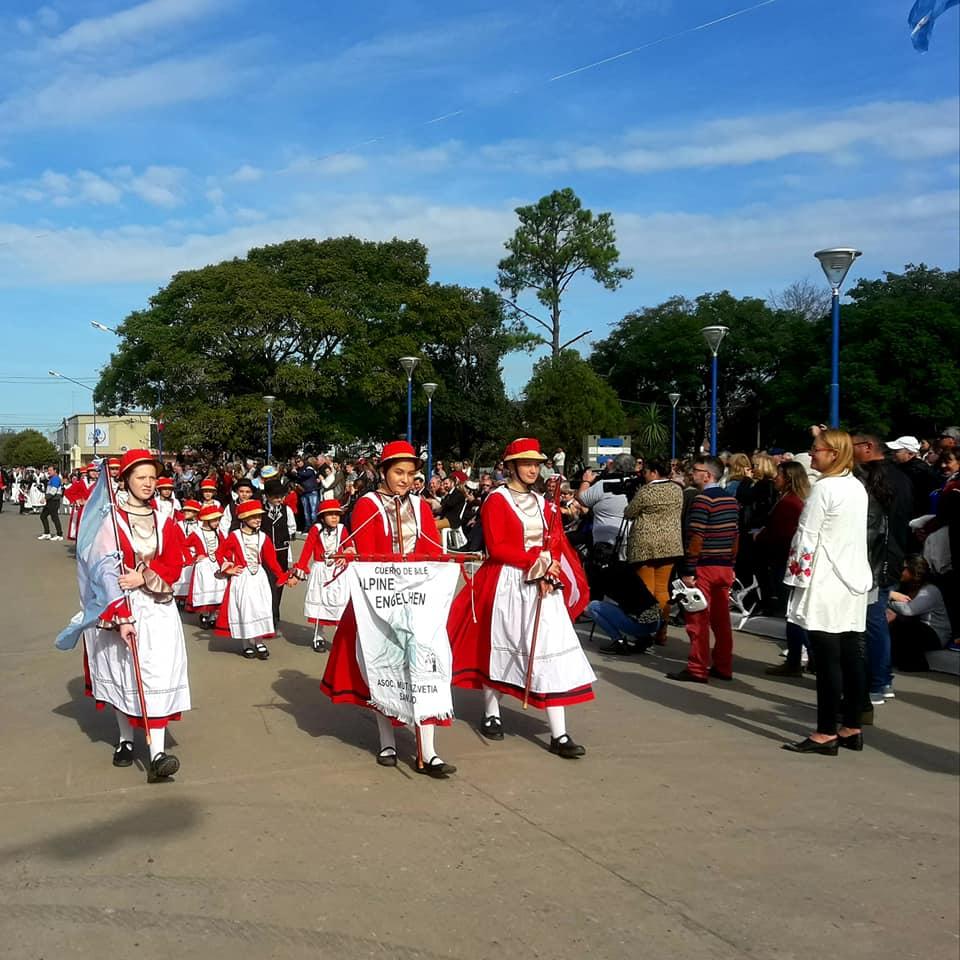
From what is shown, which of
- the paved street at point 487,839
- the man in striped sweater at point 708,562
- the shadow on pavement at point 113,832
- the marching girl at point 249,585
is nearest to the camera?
the paved street at point 487,839

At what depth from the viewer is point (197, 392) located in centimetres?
4441

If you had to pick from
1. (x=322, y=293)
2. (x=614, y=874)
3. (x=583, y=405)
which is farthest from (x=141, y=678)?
(x=322, y=293)

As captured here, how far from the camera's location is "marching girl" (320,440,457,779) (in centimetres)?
613


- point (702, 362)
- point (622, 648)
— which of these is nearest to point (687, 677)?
point (622, 648)

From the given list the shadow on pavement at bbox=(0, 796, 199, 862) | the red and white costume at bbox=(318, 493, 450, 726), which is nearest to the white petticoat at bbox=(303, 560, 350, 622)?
the red and white costume at bbox=(318, 493, 450, 726)

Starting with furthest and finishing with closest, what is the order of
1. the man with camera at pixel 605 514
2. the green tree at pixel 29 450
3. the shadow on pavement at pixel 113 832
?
the green tree at pixel 29 450 → the man with camera at pixel 605 514 → the shadow on pavement at pixel 113 832

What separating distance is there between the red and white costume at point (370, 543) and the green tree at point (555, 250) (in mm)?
42823

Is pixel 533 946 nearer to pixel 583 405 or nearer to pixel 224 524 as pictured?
pixel 224 524

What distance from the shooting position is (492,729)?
663 centimetres

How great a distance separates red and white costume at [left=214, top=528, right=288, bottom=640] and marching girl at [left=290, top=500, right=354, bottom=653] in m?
0.35

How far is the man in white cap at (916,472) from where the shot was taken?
34.3 feet

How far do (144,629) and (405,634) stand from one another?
4.78 feet

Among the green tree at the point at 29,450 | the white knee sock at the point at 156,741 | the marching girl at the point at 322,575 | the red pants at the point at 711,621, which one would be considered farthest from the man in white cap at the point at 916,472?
the green tree at the point at 29,450

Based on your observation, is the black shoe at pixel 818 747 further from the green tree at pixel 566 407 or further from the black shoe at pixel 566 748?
the green tree at pixel 566 407
